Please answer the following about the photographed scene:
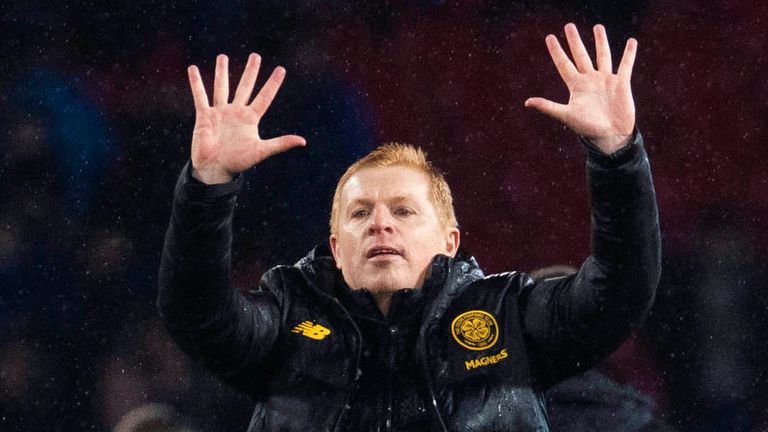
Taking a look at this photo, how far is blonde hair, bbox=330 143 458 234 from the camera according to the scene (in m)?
2.85

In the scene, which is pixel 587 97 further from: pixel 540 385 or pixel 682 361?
pixel 682 361

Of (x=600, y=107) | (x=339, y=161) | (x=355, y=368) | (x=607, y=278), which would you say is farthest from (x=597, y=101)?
(x=339, y=161)

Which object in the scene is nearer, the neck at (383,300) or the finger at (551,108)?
the finger at (551,108)

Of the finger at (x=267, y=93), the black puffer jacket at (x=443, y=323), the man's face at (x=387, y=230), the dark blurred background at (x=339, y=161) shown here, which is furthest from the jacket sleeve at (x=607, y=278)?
the dark blurred background at (x=339, y=161)

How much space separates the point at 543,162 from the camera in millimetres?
4371

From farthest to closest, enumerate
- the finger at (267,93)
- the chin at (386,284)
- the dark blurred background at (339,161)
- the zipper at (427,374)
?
the dark blurred background at (339,161), the chin at (386,284), the finger at (267,93), the zipper at (427,374)

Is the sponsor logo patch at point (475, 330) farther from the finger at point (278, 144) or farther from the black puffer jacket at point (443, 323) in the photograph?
the finger at point (278, 144)

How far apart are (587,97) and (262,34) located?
2325mm

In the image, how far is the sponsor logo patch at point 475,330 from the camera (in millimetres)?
2498

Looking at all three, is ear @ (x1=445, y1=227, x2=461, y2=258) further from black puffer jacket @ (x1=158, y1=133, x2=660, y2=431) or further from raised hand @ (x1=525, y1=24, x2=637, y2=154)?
raised hand @ (x1=525, y1=24, x2=637, y2=154)

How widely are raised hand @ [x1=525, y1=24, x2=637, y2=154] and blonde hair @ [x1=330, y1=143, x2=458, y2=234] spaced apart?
0.55m

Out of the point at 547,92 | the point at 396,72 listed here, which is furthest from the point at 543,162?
the point at 396,72

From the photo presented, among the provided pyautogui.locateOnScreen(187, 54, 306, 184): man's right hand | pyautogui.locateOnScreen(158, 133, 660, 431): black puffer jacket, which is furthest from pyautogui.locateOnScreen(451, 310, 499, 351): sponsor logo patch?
pyautogui.locateOnScreen(187, 54, 306, 184): man's right hand

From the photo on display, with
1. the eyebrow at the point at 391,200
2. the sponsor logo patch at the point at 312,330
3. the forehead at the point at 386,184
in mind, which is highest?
the forehead at the point at 386,184
